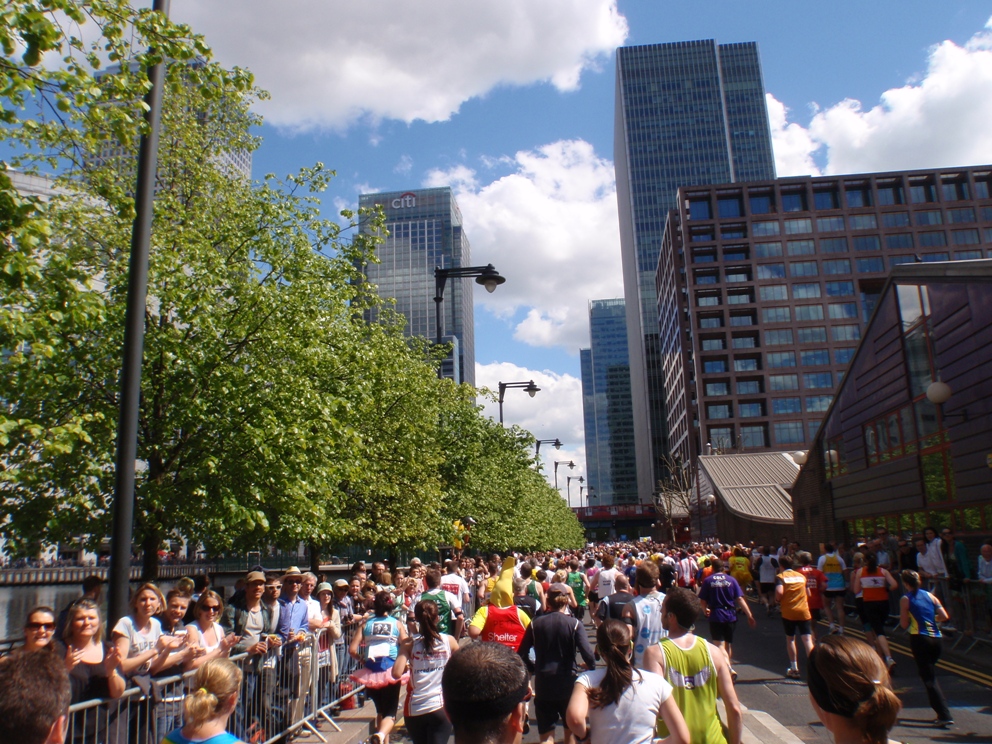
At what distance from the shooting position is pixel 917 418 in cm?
2030

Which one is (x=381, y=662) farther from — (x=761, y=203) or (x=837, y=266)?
(x=761, y=203)

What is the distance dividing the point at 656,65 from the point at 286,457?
172842mm

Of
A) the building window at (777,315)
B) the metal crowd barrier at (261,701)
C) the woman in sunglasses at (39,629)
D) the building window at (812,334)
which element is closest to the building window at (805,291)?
the building window at (777,315)

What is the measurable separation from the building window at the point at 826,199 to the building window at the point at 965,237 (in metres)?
13.0

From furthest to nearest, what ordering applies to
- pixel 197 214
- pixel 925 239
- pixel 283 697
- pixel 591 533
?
pixel 591 533
pixel 925 239
pixel 197 214
pixel 283 697

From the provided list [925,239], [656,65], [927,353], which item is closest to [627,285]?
[656,65]

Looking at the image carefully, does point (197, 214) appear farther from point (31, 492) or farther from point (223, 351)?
point (31, 492)

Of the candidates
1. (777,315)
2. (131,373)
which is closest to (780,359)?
(777,315)

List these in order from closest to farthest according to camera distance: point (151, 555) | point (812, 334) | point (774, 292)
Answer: point (151, 555), point (812, 334), point (774, 292)

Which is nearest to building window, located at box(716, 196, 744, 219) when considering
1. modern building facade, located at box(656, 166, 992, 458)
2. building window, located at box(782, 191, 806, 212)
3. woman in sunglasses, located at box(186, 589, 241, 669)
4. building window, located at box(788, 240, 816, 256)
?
modern building facade, located at box(656, 166, 992, 458)

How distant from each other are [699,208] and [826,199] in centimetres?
1488

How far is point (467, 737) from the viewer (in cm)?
260

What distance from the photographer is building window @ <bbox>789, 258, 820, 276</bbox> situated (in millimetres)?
90188

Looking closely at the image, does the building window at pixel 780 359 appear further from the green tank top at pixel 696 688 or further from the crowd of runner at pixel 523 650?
the green tank top at pixel 696 688
